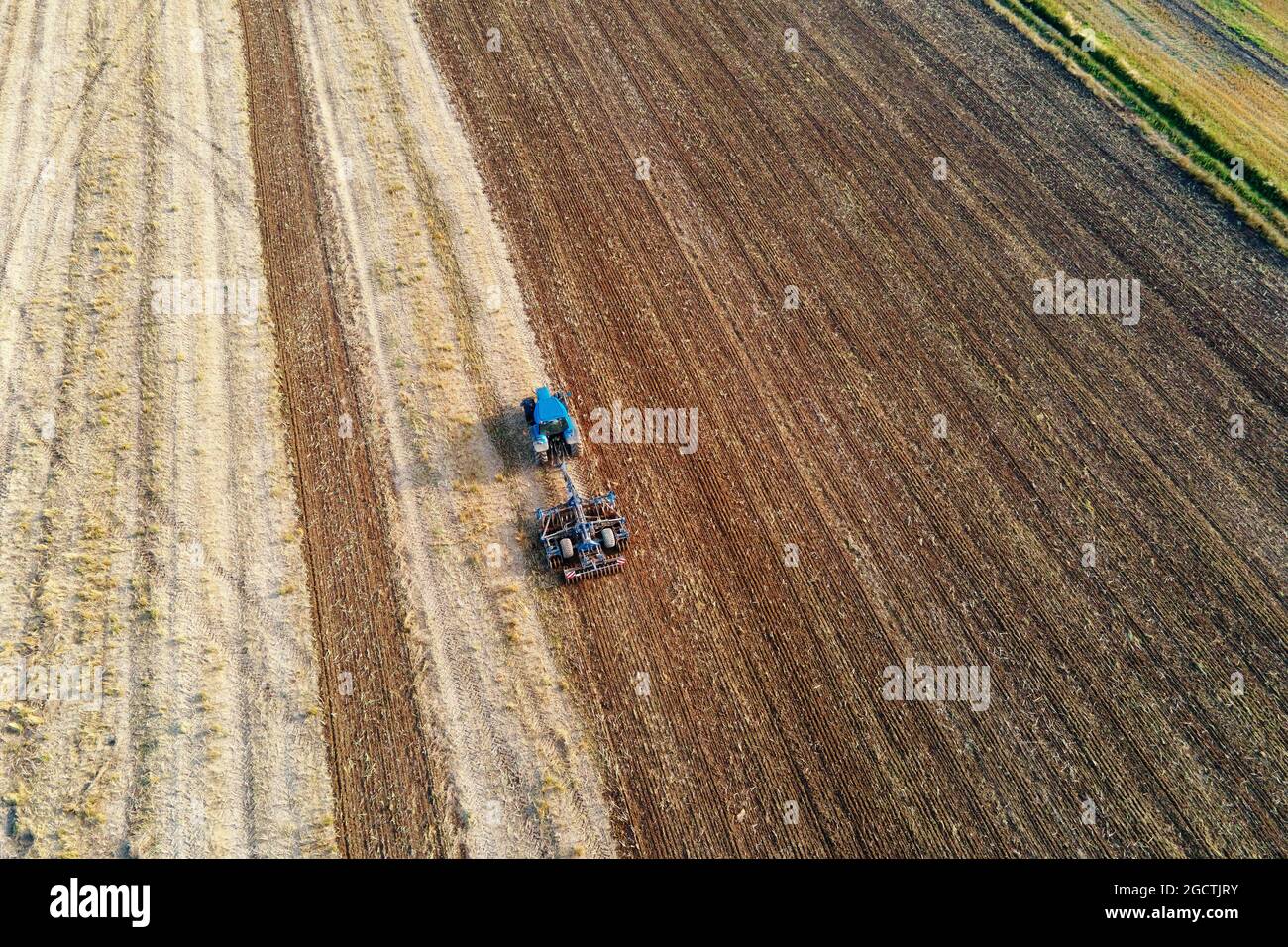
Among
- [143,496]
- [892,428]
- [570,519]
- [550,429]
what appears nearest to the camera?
[570,519]

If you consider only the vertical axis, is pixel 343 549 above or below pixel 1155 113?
below

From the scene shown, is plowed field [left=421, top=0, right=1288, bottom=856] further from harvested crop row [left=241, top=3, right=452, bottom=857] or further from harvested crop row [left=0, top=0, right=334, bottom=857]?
harvested crop row [left=0, top=0, right=334, bottom=857]

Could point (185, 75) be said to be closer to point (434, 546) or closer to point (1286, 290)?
point (434, 546)

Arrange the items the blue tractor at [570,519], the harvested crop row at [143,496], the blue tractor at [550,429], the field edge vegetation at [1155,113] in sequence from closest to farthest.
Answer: the harvested crop row at [143,496]
the blue tractor at [570,519]
the blue tractor at [550,429]
the field edge vegetation at [1155,113]

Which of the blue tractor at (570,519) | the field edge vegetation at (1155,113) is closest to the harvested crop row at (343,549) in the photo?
the blue tractor at (570,519)

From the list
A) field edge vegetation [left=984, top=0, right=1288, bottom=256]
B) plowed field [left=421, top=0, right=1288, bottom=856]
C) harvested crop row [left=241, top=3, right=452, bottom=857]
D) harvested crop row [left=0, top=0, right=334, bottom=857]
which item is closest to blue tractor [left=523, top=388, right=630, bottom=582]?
plowed field [left=421, top=0, right=1288, bottom=856]

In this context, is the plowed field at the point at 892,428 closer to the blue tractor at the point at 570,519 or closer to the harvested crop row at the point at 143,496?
the blue tractor at the point at 570,519

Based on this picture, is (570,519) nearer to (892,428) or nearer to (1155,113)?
(892,428)

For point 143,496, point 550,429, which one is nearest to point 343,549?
point 143,496

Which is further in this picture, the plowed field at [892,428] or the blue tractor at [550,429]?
the blue tractor at [550,429]
